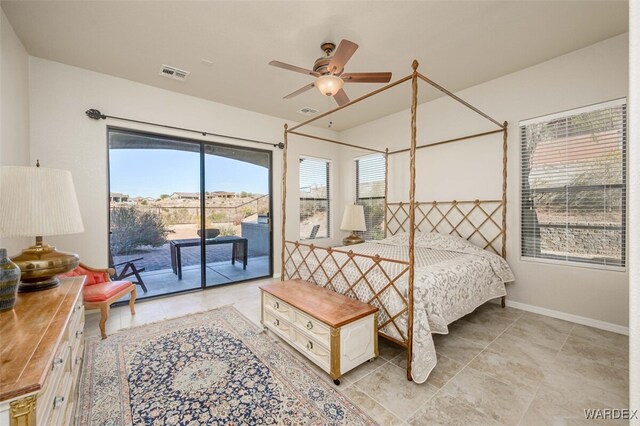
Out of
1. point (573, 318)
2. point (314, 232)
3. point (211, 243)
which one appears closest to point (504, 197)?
point (573, 318)

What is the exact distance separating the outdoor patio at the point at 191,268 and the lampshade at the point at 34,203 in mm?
2186

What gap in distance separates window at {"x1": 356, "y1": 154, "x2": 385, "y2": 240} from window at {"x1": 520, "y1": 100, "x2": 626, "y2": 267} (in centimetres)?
221

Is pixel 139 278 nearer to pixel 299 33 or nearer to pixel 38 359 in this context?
pixel 38 359

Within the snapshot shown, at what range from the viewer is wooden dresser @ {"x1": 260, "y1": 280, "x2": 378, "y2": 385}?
194 centimetres

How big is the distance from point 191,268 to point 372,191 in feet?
11.2

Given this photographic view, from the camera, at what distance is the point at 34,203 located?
160 centimetres

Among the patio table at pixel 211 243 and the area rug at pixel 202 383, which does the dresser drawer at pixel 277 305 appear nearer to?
the area rug at pixel 202 383

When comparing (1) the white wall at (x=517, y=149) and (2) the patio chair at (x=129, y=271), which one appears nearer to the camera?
(1) the white wall at (x=517, y=149)

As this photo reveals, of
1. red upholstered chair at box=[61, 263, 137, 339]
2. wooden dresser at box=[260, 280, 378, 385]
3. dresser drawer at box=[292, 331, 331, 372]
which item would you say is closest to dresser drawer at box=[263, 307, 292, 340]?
wooden dresser at box=[260, 280, 378, 385]

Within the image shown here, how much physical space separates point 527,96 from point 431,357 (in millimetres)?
3258

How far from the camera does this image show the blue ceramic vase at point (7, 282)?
139 cm

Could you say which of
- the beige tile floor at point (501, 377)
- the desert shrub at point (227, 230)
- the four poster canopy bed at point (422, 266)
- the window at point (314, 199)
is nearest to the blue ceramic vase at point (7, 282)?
the beige tile floor at point (501, 377)

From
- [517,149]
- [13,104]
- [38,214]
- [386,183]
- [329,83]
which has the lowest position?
[38,214]

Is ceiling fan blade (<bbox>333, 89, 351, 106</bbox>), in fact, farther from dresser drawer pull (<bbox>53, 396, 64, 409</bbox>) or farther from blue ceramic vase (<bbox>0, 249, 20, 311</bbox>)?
dresser drawer pull (<bbox>53, 396, 64, 409</bbox>)
